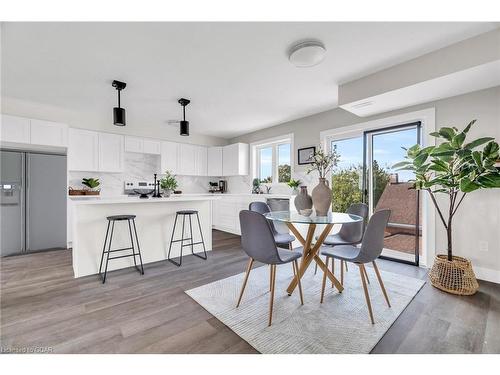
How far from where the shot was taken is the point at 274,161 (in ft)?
17.6

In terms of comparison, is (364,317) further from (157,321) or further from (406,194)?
(406,194)

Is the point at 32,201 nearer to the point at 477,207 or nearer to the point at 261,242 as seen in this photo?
the point at 261,242

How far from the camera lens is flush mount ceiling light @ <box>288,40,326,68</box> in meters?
2.12

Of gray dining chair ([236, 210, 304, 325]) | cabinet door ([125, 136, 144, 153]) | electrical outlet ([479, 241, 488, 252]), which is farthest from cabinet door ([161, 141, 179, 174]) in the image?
electrical outlet ([479, 241, 488, 252])

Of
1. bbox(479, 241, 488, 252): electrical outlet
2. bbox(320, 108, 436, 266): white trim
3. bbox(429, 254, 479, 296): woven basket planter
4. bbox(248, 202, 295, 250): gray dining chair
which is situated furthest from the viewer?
bbox(320, 108, 436, 266): white trim

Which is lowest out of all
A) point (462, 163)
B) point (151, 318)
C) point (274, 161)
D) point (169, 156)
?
point (151, 318)

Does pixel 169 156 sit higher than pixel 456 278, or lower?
higher

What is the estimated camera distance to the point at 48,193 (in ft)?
12.6

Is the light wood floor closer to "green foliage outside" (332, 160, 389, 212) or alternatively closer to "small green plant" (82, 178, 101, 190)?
"green foliage outside" (332, 160, 389, 212)

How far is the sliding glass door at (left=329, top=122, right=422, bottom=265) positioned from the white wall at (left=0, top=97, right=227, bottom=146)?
3502 mm

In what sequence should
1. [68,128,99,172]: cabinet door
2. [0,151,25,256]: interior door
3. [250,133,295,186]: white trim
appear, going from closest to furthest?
[0,151,25,256]: interior door, [68,128,99,172]: cabinet door, [250,133,295,186]: white trim

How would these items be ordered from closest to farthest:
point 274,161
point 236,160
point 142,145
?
point 142,145 < point 274,161 < point 236,160

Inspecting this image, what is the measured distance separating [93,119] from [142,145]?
38.6 inches

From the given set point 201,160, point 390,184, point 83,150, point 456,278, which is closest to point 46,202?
point 83,150
